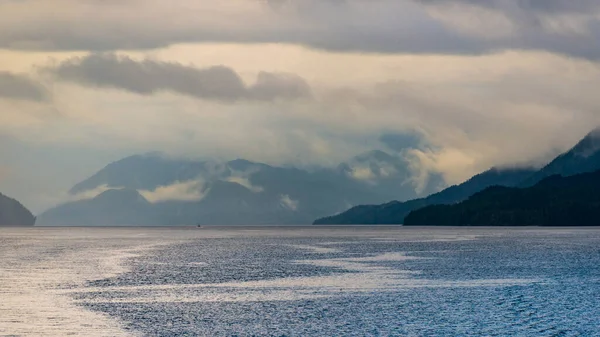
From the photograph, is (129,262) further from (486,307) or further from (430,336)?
(430,336)

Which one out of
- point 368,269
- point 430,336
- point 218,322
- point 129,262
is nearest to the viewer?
point 430,336

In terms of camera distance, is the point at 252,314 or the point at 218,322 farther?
the point at 252,314

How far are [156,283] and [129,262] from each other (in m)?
57.7

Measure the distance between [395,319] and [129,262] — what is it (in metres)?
111

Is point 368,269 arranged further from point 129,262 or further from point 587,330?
point 587,330

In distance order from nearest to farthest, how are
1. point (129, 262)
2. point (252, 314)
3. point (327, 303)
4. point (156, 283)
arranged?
point (252, 314) < point (327, 303) < point (156, 283) < point (129, 262)

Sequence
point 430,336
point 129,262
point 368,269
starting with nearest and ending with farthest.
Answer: point 430,336 < point 368,269 < point 129,262

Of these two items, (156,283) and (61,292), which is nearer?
(61,292)

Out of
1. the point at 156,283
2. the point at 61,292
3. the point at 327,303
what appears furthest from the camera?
the point at 156,283

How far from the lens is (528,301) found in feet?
342

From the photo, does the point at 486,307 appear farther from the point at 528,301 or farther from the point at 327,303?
the point at 327,303

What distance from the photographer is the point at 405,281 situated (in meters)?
134

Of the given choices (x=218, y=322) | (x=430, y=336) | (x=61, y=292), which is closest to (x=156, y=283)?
(x=61, y=292)

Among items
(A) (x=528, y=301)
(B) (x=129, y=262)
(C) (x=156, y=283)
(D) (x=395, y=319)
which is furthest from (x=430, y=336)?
(B) (x=129, y=262)
